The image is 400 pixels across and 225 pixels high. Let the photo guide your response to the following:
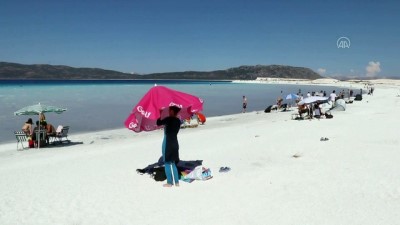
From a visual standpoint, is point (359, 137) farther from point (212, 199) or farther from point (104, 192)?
point (104, 192)

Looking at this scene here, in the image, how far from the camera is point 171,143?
8.50 meters

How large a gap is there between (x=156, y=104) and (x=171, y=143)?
101cm

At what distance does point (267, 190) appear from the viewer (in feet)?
26.0

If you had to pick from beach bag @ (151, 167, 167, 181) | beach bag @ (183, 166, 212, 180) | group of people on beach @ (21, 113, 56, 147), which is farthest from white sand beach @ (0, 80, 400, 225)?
group of people on beach @ (21, 113, 56, 147)

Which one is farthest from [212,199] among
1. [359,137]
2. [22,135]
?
[22,135]

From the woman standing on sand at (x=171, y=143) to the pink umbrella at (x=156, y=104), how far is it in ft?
0.77

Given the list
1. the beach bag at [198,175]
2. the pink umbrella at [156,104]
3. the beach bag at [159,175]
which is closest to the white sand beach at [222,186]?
the beach bag at [159,175]

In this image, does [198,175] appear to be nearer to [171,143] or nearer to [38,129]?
[171,143]

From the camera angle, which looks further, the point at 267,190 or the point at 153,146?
the point at 153,146

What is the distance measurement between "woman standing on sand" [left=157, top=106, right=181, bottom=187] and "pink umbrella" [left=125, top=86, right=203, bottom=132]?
24 centimetres

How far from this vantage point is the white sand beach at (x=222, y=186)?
256 inches

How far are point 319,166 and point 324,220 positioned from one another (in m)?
3.88

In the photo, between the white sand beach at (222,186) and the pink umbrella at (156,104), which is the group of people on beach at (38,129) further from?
the pink umbrella at (156,104)

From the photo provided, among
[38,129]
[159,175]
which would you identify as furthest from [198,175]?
[38,129]
